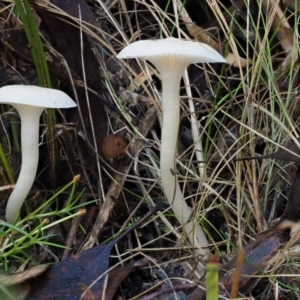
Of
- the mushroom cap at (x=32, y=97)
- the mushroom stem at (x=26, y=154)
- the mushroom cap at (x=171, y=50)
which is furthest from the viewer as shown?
the mushroom stem at (x=26, y=154)

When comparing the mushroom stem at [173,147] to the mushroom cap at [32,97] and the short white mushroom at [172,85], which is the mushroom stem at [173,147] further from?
the mushroom cap at [32,97]

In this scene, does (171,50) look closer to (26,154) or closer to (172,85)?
(172,85)

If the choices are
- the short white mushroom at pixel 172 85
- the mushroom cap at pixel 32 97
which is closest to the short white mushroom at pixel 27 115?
the mushroom cap at pixel 32 97

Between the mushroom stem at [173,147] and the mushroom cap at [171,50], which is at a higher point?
the mushroom cap at [171,50]

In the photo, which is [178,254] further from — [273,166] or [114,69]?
[114,69]

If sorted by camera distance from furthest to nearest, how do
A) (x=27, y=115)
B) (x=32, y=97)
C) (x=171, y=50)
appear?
1. (x=27, y=115)
2. (x=32, y=97)
3. (x=171, y=50)

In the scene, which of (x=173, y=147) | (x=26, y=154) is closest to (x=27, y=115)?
(x=26, y=154)
